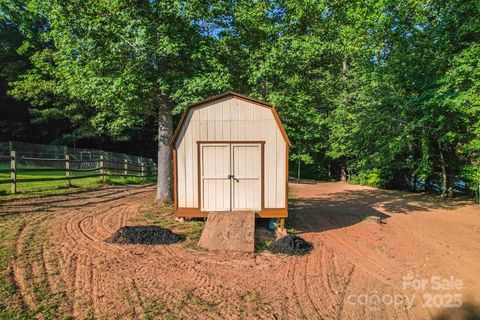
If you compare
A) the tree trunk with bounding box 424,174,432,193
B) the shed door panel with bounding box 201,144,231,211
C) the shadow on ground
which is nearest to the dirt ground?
the shadow on ground

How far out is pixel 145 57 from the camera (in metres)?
8.46

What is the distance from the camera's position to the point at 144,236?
6.62m

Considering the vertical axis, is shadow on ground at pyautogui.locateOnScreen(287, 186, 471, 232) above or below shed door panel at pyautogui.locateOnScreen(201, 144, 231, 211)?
below

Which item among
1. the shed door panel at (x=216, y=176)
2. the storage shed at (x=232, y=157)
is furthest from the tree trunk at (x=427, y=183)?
the shed door panel at (x=216, y=176)

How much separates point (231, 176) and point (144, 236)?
252 centimetres

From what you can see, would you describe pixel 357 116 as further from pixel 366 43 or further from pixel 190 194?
pixel 190 194

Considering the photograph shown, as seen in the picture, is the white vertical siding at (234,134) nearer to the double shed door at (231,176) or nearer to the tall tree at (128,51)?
the double shed door at (231,176)

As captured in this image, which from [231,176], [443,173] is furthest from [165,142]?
[443,173]

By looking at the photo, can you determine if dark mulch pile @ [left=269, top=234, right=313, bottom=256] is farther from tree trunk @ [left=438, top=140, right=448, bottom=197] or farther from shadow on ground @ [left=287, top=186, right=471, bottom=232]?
tree trunk @ [left=438, top=140, right=448, bottom=197]

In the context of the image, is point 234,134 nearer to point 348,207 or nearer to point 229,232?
point 229,232

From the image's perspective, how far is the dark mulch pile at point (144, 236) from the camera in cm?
648

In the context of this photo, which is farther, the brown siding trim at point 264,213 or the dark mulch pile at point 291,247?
the brown siding trim at point 264,213

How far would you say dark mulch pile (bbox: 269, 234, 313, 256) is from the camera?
20.5 feet

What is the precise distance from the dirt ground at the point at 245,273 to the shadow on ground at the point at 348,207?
15.1 inches
